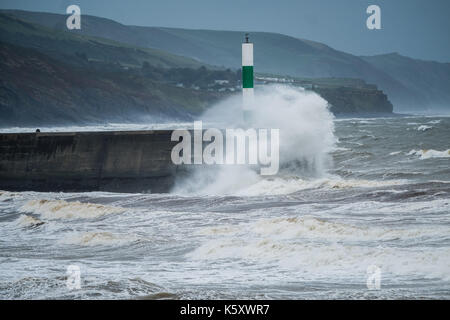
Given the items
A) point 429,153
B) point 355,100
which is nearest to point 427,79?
point 355,100

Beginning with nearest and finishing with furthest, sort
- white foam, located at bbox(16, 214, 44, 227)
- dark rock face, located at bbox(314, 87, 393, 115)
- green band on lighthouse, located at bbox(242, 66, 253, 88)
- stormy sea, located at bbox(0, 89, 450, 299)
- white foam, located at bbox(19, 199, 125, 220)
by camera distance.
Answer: stormy sea, located at bbox(0, 89, 450, 299)
white foam, located at bbox(16, 214, 44, 227)
white foam, located at bbox(19, 199, 125, 220)
green band on lighthouse, located at bbox(242, 66, 253, 88)
dark rock face, located at bbox(314, 87, 393, 115)

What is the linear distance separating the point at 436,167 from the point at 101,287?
643 inches

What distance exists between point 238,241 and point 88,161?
9796 millimetres

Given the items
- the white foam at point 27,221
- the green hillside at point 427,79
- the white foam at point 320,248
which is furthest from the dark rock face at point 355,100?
the white foam at point 320,248

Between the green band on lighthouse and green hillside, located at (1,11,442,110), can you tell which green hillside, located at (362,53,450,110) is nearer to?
green hillside, located at (1,11,442,110)

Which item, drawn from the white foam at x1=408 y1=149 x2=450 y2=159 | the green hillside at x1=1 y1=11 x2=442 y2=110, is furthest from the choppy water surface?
the green hillside at x1=1 y1=11 x2=442 y2=110

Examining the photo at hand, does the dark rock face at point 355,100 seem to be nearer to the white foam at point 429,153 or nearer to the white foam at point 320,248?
the white foam at point 429,153

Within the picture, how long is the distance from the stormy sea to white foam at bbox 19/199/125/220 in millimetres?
39

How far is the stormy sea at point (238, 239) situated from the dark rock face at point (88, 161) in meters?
0.54

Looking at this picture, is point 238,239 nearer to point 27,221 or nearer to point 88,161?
point 27,221

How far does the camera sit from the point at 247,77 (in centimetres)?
2273

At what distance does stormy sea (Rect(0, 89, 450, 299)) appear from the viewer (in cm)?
931
